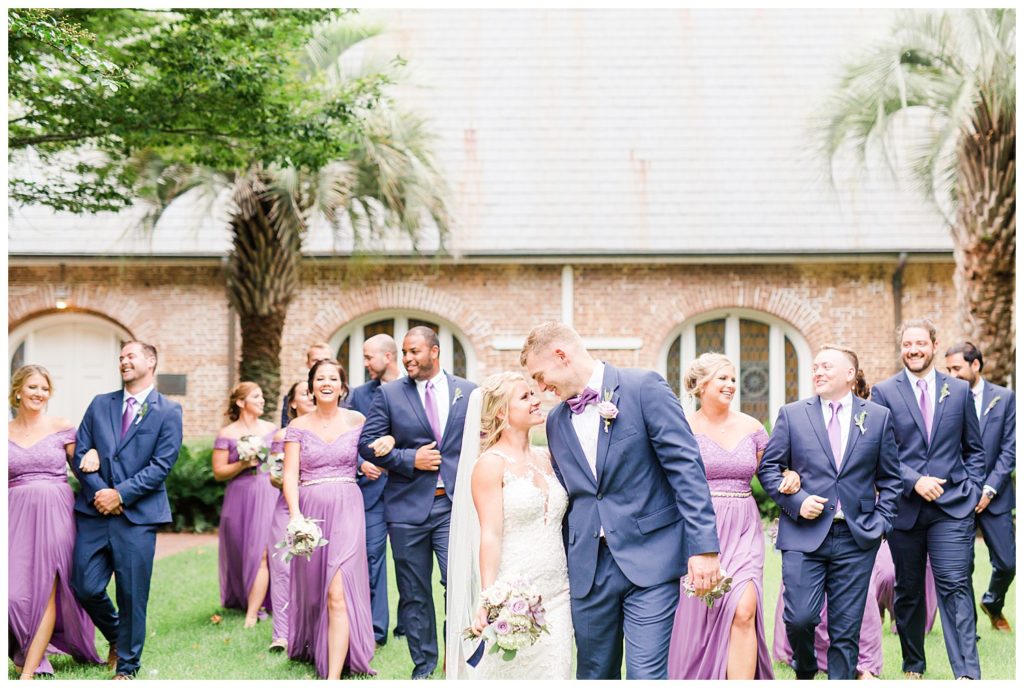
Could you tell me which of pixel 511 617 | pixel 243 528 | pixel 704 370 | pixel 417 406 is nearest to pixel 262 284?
pixel 243 528

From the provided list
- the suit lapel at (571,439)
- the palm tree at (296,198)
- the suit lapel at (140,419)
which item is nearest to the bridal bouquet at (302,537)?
the suit lapel at (140,419)

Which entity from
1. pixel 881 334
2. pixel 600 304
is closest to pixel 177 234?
pixel 600 304

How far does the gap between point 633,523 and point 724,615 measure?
5.77ft

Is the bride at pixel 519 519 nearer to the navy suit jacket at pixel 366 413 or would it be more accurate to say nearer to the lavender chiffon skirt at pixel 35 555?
the lavender chiffon skirt at pixel 35 555

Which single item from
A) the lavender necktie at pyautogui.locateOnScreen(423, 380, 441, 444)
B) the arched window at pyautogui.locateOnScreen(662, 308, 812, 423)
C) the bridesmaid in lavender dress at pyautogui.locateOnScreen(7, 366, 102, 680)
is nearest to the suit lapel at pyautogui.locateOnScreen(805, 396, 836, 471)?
the lavender necktie at pyautogui.locateOnScreen(423, 380, 441, 444)

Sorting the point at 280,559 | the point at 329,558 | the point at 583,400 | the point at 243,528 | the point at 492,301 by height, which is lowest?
the point at 280,559

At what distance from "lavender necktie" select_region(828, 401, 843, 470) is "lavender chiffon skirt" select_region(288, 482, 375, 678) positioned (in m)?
3.09

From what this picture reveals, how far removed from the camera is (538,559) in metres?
5.26

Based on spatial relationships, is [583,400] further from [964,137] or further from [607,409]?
[964,137]

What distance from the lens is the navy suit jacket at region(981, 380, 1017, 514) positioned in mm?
7926

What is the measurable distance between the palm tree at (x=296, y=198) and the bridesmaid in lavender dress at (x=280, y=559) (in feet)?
19.8

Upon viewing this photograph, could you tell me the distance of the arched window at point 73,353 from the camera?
19.9 meters

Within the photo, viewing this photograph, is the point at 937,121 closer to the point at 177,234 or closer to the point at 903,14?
the point at 903,14

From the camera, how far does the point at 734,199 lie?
1994 cm
